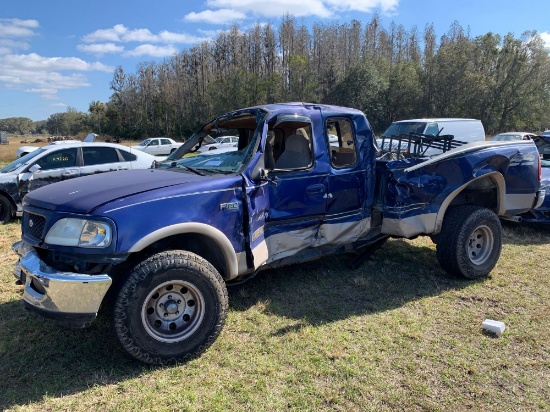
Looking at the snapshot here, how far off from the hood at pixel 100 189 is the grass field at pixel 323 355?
4.14 feet

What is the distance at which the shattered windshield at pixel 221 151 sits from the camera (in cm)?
404

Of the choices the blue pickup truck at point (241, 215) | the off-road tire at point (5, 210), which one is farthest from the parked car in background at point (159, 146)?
the blue pickup truck at point (241, 215)

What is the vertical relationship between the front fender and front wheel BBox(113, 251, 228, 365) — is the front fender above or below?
above

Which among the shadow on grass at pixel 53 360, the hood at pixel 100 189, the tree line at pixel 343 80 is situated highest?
the tree line at pixel 343 80

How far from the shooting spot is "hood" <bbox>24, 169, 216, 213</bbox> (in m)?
3.14

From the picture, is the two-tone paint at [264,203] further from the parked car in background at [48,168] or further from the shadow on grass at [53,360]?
the parked car in background at [48,168]

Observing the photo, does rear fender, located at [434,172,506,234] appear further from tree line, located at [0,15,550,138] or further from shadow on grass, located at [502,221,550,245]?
tree line, located at [0,15,550,138]

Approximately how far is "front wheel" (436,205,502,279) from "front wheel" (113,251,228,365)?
2.98 m

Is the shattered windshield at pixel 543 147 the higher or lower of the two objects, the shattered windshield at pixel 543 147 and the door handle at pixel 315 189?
the higher

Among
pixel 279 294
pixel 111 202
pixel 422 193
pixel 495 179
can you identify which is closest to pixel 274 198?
pixel 279 294

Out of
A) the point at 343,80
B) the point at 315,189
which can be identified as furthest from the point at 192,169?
the point at 343,80

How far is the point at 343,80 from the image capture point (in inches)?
2148

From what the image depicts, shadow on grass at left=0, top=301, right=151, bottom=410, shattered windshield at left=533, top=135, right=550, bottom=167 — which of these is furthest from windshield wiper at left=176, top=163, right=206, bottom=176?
shattered windshield at left=533, top=135, right=550, bottom=167

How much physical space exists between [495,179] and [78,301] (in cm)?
496
